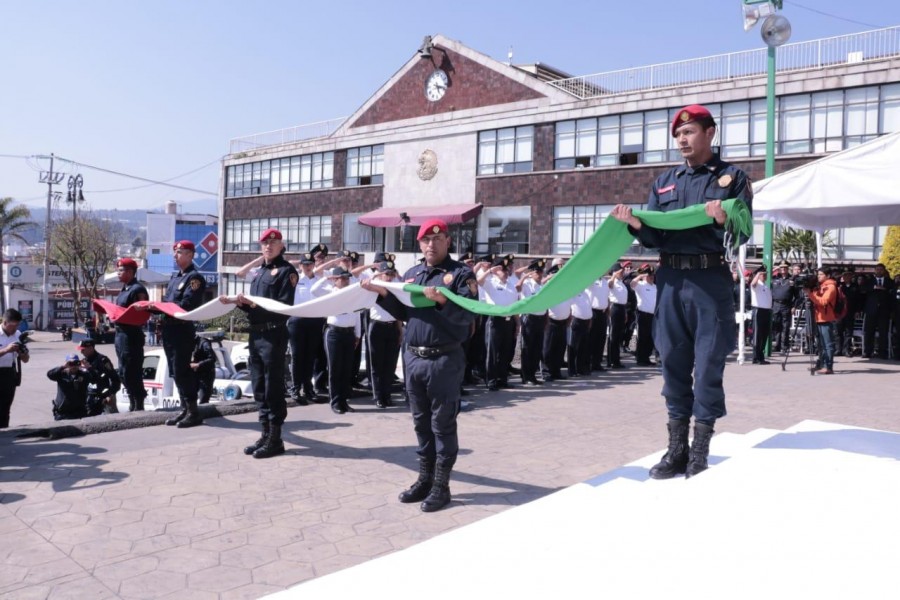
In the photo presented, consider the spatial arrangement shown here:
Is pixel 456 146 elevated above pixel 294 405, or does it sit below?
above

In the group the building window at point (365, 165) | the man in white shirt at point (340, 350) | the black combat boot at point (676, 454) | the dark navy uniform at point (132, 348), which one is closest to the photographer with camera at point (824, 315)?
the man in white shirt at point (340, 350)

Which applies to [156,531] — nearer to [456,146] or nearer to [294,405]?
[294,405]

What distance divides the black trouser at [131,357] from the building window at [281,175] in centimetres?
3231

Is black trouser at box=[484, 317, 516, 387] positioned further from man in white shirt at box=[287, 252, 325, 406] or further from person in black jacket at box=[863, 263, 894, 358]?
person in black jacket at box=[863, 263, 894, 358]

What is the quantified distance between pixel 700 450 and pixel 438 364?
1843 mm

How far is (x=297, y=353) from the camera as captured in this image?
937 centimetres

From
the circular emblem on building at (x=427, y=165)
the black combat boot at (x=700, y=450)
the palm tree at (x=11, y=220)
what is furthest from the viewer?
the palm tree at (x=11, y=220)

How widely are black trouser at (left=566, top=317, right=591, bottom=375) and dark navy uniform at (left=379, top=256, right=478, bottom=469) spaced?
730cm

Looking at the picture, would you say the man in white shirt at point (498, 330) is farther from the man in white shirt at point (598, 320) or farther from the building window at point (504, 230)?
the building window at point (504, 230)

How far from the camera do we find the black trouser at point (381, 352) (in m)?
9.19

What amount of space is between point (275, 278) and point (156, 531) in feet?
9.39

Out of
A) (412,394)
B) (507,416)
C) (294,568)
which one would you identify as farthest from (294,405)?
(294,568)

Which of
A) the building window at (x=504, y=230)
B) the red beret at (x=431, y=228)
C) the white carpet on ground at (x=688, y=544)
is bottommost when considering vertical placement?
the white carpet on ground at (x=688, y=544)

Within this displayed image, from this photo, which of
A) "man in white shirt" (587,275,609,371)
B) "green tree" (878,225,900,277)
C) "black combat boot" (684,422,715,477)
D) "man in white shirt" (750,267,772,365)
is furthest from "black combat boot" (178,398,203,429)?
"green tree" (878,225,900,277)
